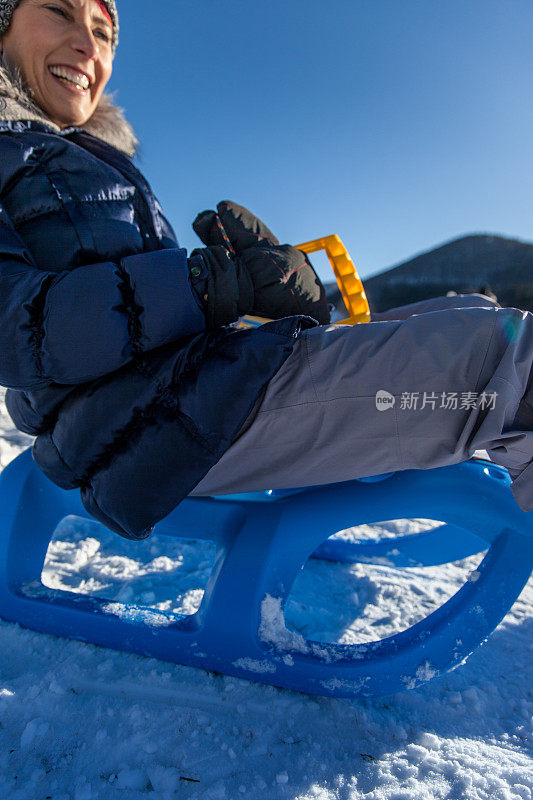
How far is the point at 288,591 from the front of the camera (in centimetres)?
107

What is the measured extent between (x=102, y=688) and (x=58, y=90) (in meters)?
1.45

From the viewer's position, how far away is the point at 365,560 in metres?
1.54

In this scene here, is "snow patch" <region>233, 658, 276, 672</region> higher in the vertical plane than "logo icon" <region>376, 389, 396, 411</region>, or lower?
lower

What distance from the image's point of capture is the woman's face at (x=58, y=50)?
3.82ft

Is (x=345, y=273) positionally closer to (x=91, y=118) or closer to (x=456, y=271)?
(x=91, y=118)

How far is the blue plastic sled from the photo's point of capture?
0.98 meters

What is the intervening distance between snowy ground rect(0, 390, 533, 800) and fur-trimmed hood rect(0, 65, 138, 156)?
123 centimetres

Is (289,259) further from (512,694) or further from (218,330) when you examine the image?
(512,694)

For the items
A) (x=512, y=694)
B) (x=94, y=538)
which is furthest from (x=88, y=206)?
(x=512, y=694)

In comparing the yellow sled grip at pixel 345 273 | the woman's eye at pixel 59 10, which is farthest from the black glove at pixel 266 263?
the woman's eye at pixel 59 10

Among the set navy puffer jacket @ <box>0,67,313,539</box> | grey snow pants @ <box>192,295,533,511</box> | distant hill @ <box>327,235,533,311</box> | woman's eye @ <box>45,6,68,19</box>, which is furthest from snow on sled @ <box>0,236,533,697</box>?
distant hill @ <box>327,235,533,311</box>

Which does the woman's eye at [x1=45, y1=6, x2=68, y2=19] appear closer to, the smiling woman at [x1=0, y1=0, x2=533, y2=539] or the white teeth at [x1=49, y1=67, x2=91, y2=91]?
the white teeth at [x1=49, y1=67, x2=91, y2=91]

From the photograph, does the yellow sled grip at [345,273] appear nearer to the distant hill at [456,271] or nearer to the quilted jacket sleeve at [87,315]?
the quilted jacket sleeve at [87,315]

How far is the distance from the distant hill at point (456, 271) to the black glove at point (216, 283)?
15.3 metres
